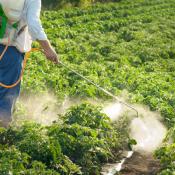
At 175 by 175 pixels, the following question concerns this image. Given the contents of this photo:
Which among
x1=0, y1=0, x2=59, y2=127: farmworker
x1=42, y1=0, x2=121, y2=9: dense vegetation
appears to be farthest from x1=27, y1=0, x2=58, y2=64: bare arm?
x1=42, y1=0, x2=121, y2=9: dense vegetation

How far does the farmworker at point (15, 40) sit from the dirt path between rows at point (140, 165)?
1645 millimetres

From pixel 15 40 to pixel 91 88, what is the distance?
2.54m

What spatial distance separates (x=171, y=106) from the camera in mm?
9289

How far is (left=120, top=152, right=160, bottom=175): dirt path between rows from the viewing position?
287 inches

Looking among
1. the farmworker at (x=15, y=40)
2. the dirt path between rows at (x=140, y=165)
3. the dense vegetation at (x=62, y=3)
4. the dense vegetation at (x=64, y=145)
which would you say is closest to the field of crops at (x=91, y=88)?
the dense vegetation at (x=64, y=145)

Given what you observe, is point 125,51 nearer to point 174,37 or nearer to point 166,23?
point 174,37

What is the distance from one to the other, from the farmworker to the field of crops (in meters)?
0.56

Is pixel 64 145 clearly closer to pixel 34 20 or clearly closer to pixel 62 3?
pixel 34 20

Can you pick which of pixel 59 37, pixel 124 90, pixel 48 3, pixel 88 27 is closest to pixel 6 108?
pixel 124 90

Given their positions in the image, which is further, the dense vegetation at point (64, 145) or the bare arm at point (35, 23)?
the bare arm at point (35, 23)

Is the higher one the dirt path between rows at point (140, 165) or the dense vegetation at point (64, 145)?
the dense vegetation at point (64, 145)

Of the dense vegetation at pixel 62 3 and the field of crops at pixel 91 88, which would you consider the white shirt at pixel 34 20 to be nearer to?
the field of crops at pixel 91 88

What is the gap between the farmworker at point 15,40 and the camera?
6770mm

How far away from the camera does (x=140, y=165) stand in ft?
24.8
